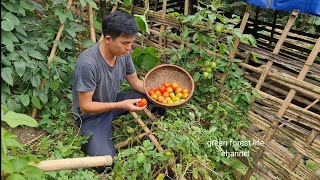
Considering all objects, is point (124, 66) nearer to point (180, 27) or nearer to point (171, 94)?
point (171, 94)

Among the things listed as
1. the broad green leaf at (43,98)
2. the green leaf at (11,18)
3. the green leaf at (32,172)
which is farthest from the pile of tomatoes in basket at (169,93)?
the green leaf at (32,172)

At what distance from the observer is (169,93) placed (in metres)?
2.87

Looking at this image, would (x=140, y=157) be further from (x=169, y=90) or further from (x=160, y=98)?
(x=169, y=90)

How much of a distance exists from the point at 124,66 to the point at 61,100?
76 cm

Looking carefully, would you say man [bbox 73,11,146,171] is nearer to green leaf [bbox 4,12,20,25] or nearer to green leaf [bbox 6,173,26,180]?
green leaf [bbox 4,12,20,25]

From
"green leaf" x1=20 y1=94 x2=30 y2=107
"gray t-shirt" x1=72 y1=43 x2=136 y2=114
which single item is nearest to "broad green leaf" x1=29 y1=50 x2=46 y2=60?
"green leaf" x1=20 y1=94 x2=30 y2=107

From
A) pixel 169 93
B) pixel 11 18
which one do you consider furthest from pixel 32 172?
pixel 11 18

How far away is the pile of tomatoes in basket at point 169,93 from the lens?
277 centimetres

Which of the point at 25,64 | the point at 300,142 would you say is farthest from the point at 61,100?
the point at 300,142

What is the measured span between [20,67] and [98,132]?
879mm

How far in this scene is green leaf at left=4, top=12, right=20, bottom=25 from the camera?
2.79 m

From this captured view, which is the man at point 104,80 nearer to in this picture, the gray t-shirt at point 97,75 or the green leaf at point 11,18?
the gray t-shirt at point 97,75

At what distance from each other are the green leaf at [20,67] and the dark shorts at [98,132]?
63cm

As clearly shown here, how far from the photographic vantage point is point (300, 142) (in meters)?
2.60
